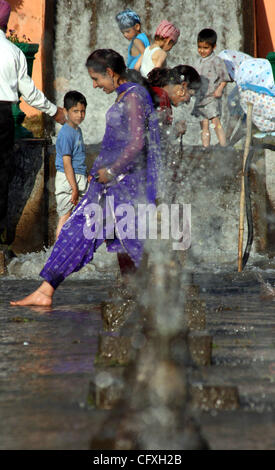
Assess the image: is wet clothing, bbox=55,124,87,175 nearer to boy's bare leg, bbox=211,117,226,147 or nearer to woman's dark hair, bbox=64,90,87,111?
woman's dark hair, bbox=64,90,87,111

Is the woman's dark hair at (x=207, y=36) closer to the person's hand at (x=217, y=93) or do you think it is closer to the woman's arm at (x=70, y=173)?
the person's hand at (x=217, y=93)

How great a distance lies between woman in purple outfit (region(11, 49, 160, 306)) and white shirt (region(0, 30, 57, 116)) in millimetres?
2037

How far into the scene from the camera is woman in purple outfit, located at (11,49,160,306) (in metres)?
4.99

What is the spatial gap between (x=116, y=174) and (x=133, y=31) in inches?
186

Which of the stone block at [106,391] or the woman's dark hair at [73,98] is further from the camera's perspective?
the woman's dark hair at [73,98]

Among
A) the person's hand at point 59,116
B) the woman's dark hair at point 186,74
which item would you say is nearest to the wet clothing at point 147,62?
the woman's dark hair at point 186,74

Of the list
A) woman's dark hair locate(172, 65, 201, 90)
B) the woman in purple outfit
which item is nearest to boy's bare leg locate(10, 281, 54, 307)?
the woman in purple outfit

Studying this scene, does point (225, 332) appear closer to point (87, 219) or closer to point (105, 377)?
point (87, 219)

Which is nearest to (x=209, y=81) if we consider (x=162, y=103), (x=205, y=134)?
(x=205, y=134)

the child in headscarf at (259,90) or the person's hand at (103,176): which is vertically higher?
the child in headscarf at (259,90)

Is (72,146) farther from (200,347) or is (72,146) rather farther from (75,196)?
(200,347)

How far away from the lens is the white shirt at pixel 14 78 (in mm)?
7188

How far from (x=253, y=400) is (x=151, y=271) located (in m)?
1.55
